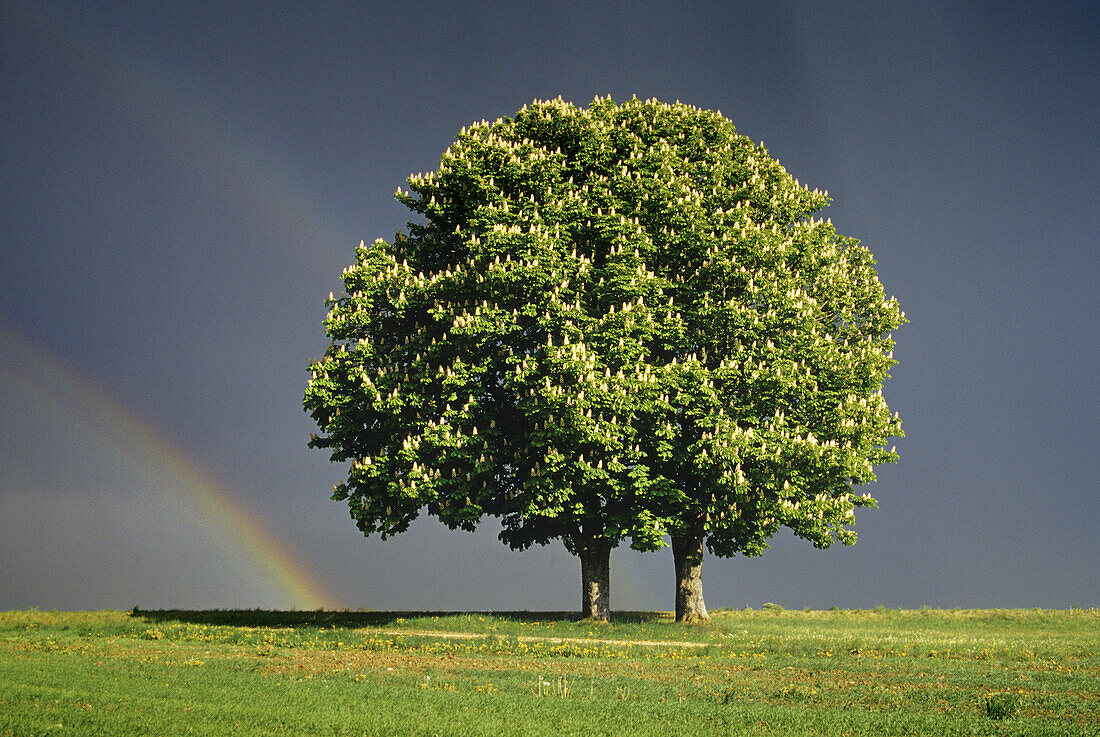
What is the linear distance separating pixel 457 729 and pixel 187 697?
6360 mm

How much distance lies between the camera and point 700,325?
1326 inches

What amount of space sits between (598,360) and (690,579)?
1176 centimetres

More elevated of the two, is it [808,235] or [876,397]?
[808,235]

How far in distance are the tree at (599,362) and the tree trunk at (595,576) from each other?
13 centimetres

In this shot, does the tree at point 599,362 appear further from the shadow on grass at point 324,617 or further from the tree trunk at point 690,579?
the shadow on grass at point 324,617

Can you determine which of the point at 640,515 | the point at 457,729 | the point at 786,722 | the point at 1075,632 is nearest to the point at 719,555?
the point at 640,515

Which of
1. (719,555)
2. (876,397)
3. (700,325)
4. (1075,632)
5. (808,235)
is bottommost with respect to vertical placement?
→ (1075,632)

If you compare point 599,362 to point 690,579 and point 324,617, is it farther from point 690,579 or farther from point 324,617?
point 324,617

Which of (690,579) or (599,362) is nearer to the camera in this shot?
(599,362)

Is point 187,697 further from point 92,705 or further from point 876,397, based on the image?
point 876,397

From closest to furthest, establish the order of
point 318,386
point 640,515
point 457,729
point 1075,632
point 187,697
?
point 457,729 < point 187,697 < point 640,515 < point 318,386 < point 1075,632

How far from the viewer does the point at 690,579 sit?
1420 inches

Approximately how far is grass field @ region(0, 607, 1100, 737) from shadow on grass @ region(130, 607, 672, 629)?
61 cm

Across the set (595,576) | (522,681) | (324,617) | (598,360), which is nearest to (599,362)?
(598,360)
